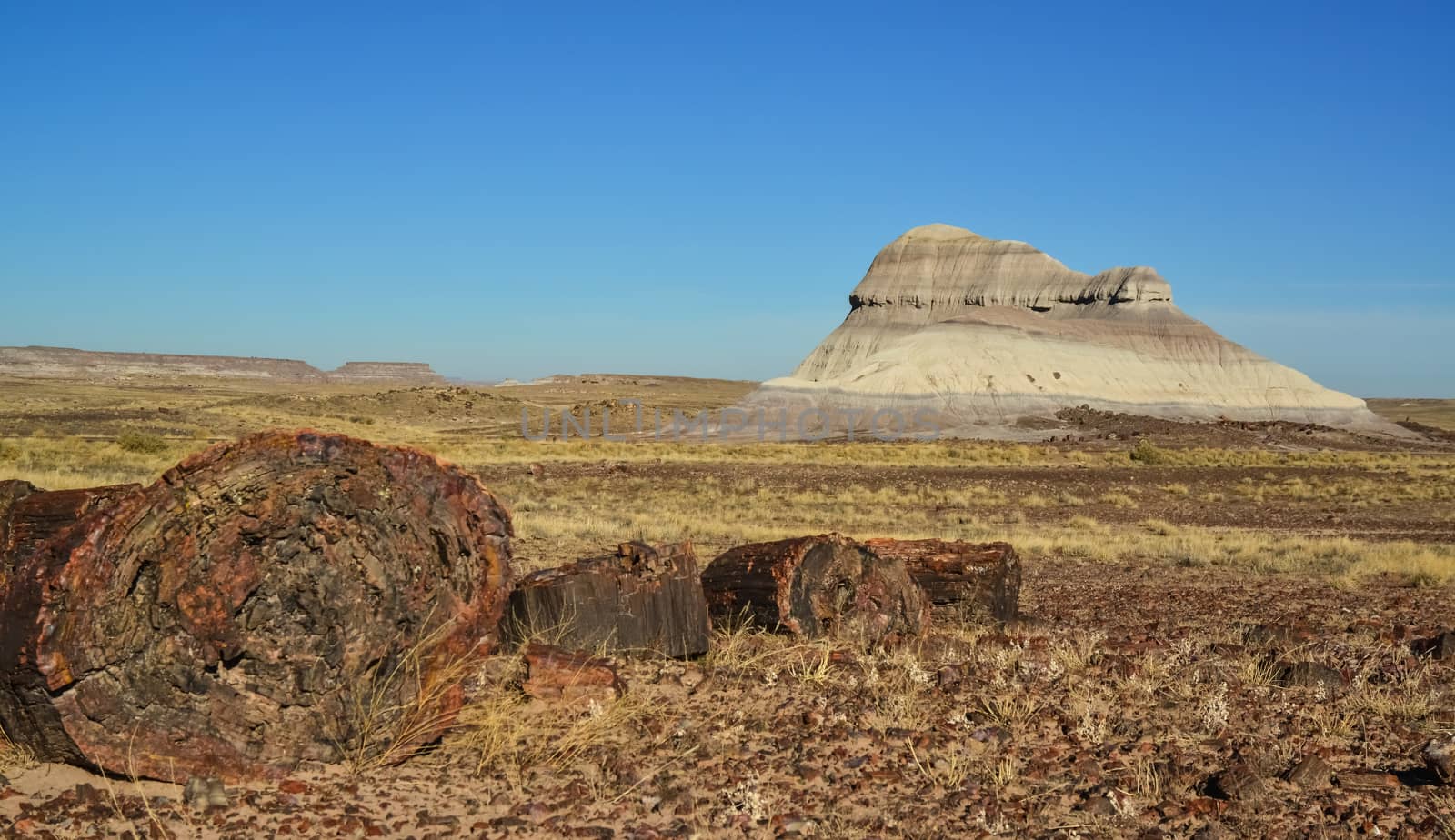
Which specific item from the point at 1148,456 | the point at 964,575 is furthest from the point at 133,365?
the point at 964,575

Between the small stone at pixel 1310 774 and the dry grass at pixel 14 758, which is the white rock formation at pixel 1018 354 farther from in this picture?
the dry grass at pixel 14 758

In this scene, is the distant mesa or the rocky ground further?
the distant mesa

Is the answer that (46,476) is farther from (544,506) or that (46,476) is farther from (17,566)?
(17,566)

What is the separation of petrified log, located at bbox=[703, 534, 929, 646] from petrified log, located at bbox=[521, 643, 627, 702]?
1.61 m

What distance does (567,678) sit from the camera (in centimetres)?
556

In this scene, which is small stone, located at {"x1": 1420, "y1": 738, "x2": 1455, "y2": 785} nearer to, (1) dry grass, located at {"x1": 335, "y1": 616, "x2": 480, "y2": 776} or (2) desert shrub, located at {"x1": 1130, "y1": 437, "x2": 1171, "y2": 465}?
(1) dry grass, located at {"x1": 335, "y1": 616, "x2": 480, "y2": 776}

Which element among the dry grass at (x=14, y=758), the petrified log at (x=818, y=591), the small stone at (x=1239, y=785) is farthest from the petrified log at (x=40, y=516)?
the small stone at (x=1239, y=785)

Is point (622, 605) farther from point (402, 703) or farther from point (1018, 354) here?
point (1018, 354)

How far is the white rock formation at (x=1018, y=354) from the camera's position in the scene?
60844mm

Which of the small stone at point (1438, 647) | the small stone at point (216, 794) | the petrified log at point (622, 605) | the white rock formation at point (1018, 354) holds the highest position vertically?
the white rock formation at point (1018, 354)

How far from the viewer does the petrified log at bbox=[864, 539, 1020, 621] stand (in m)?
8.23

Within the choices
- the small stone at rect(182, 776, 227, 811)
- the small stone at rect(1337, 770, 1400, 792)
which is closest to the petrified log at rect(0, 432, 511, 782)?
the small stone at rect(182, 776, 227, 811)

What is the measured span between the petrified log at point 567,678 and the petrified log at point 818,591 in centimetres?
161

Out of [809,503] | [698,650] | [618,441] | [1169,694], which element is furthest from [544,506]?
[618,441]
